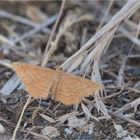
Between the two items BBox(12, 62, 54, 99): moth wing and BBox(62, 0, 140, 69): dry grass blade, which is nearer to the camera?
BBox(12, 62, 54, 99): moth wing

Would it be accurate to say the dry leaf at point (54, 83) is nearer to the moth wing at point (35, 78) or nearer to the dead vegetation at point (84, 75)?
the moth wing at point (35, 78)

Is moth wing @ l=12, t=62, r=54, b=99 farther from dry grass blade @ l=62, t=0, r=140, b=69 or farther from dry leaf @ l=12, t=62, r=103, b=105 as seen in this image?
dry grass blade @ l=62, t=0, r=140, b=69

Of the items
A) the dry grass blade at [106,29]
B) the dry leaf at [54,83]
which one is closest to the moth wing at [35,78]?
the dry leaf at [54,83]

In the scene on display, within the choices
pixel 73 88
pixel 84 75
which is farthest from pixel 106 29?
pixel 73 88

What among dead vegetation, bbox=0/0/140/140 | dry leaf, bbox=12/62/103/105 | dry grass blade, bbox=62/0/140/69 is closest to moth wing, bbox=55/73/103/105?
dry leaf, bbox=12/62/103/105

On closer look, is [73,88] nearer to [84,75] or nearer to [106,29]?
[84,75]

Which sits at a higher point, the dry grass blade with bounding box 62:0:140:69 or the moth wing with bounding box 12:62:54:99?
the dry grass blade with bounding box 62:0:140:69

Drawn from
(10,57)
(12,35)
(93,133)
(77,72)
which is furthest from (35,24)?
(93,133)
